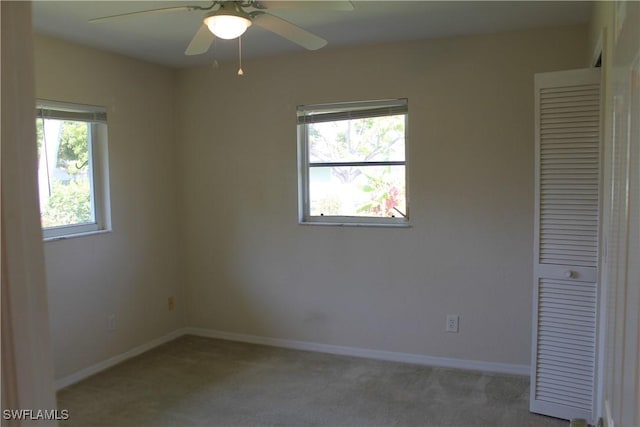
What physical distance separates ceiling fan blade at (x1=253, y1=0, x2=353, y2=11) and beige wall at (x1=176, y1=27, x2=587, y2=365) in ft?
5.42

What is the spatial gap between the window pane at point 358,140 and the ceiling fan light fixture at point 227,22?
184 centimetres

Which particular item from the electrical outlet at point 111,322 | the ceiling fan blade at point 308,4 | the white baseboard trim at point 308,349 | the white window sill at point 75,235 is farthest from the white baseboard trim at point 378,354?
the ceiling fan blade at point 308,4

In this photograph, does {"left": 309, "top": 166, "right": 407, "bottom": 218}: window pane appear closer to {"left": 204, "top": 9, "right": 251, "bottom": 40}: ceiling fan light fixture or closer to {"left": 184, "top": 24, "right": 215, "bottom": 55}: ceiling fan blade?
{"left": 184, "top": 24, "right": 215, "bottom": 55}: ceiling fan blade

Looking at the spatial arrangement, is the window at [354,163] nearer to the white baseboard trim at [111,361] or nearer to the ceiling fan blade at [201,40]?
the ceiling fan blade at [201,40]

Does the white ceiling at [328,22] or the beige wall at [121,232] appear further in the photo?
the beige wall at [121,232]

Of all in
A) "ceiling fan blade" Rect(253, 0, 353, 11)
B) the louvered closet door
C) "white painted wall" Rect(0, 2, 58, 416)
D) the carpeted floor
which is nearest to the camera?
"white painted wall" Rect(0, 2, 58, 416)

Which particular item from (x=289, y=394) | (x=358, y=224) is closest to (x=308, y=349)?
(x=289, y=394)

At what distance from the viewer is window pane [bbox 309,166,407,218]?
3848 mm

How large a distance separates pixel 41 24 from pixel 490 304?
3483mm

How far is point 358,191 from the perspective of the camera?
3977 mm

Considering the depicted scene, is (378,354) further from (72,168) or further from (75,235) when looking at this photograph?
(72,168)

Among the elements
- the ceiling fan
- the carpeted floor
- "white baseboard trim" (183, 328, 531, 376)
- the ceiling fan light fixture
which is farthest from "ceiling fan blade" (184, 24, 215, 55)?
"white baseboard trim" (183, 328, 531, 376)

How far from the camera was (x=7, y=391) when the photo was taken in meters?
0.54

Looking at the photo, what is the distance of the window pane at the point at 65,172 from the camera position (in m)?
3.40
